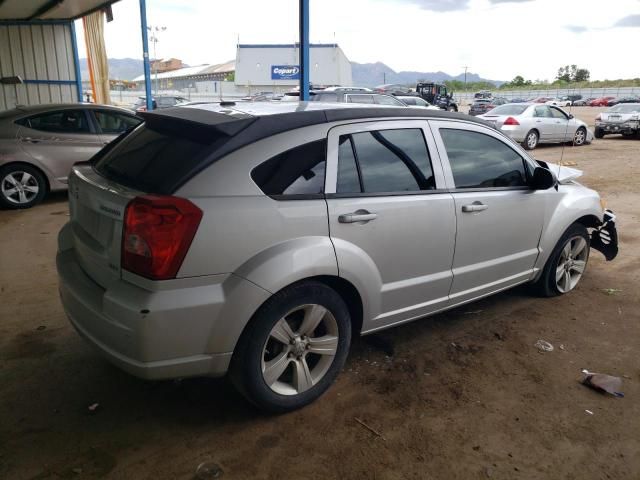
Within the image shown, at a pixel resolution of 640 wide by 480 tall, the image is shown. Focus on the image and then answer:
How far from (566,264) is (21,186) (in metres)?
7.36

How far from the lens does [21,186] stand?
752 centimetres

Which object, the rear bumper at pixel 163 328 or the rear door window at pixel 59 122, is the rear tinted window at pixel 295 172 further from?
the rear door window at pixel 59 122

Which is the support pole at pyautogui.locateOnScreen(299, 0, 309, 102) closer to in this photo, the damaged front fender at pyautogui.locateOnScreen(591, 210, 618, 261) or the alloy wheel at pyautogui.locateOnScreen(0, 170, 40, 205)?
the alloy wheel at pyautogui.locateOnScreen(0, 170, 40, 205)

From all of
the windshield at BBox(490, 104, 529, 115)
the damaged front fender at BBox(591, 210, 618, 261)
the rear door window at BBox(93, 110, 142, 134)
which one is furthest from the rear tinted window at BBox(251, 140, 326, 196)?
the windshield at BBox(490, 104, 529, 115)

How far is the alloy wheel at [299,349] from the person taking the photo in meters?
2.69

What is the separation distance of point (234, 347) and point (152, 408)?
76 cm

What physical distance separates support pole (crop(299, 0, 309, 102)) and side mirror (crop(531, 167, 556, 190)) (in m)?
4.68

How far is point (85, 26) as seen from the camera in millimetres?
15289

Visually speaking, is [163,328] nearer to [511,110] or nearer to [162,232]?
[162,232]

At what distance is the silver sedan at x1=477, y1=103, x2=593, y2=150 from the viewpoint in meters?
14.8

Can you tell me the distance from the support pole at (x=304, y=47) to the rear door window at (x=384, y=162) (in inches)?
193

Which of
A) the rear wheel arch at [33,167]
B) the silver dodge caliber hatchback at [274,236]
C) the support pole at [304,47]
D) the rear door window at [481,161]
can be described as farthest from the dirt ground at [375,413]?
the support pole at [304,47]

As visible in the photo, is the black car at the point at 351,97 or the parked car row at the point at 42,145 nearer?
the parked car row at the point at 42,145

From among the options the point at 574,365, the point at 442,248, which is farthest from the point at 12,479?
the point at 574,365
